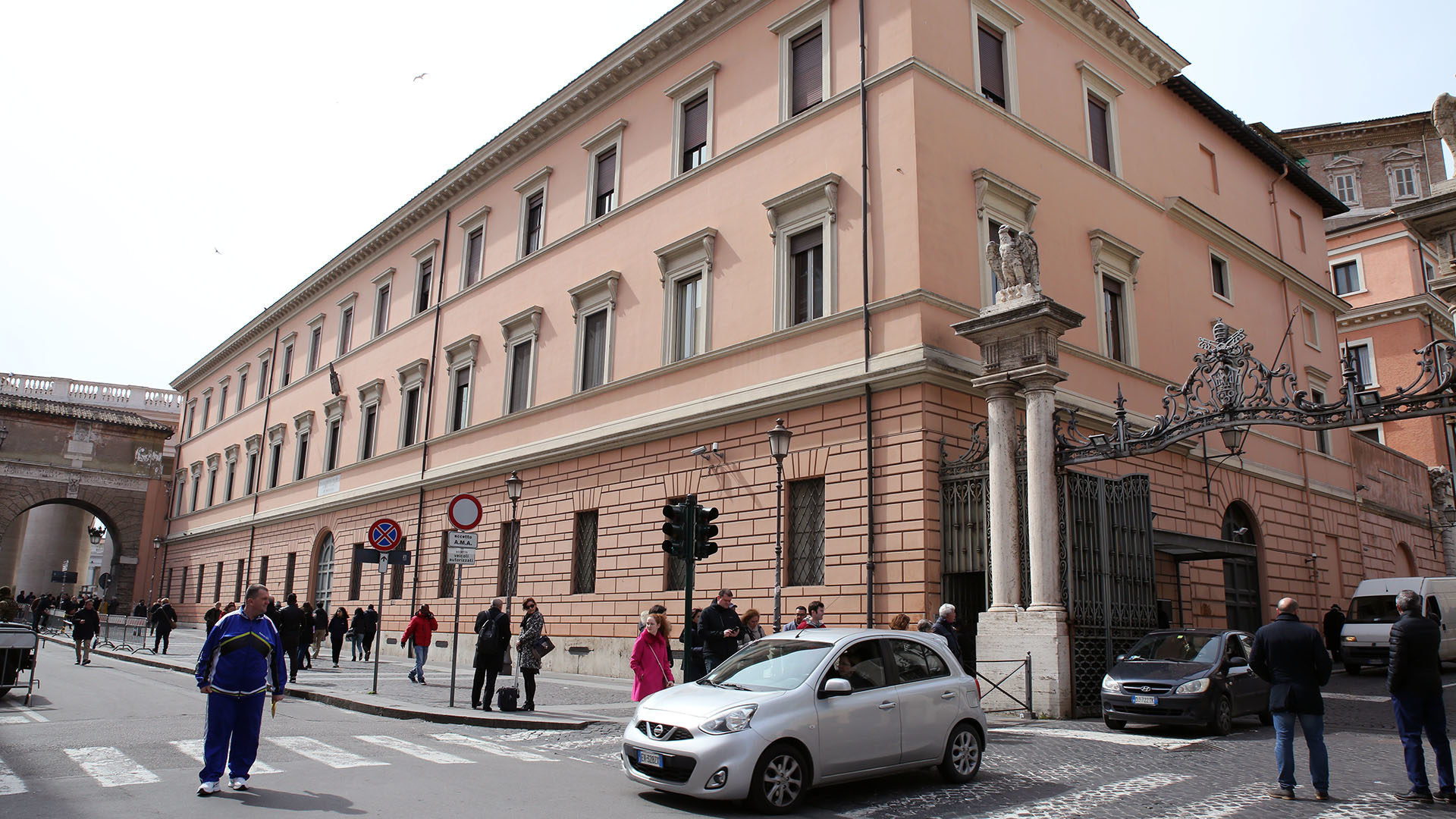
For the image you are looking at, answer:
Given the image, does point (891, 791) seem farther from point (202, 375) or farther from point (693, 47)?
point (202, 375)

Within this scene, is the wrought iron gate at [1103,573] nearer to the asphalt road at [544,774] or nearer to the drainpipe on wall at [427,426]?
the asphalt road at [544,774]

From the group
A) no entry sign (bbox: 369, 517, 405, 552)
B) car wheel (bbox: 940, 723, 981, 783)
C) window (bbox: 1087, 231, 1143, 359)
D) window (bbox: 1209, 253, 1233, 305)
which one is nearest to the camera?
car wheel (bbox: 940, 723, 981, 783)

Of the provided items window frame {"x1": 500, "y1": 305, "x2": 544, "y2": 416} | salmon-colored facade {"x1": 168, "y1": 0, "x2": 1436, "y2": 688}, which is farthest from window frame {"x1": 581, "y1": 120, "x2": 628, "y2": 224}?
window frame {"x1": 500, "y1": 305, "x2": 544, "y2": 416}

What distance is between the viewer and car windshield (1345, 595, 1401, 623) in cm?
2256

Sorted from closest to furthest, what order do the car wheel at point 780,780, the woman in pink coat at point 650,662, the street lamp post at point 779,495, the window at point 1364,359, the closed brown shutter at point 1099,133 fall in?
1. the car wheel at point 780,780
2. the woman in pink coat at point 650,662
3. the street lamp post at point 779,495
4. the closed brown shutter at point 1099,133
5. the window at point 1364,359

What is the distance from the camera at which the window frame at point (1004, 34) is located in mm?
18469

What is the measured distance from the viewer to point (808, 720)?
300 inches

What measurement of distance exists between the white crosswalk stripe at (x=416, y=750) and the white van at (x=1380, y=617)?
806 inches

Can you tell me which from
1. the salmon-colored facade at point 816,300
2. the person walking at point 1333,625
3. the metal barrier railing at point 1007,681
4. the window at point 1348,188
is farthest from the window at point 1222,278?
the window at point 1348,188

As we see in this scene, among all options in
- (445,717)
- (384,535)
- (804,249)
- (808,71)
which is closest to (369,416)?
(384,535)

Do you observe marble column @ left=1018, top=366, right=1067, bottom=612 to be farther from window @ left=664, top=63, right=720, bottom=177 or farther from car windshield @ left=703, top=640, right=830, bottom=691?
window @ left=664, top=63, right=720, bottom=177

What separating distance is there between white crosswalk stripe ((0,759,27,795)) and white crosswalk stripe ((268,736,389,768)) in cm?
235

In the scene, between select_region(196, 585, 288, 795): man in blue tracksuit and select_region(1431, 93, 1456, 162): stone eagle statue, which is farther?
select_region(1431, 93, 1456, 162): stone eagle statue

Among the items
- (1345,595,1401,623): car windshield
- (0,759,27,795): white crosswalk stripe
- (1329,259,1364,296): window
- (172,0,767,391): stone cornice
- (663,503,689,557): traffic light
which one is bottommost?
(0,759,27,795): white crosswalk stripe
